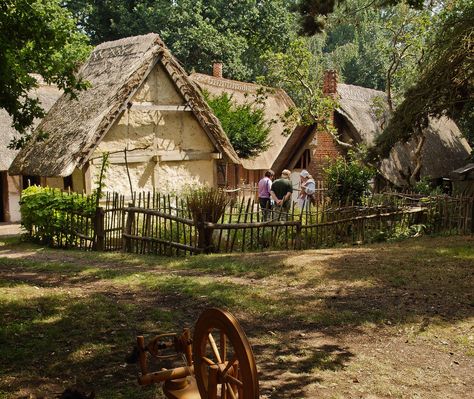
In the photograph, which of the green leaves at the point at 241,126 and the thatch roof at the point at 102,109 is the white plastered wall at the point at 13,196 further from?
the green leaves at the point at 241,126

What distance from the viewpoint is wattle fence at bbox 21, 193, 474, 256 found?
12.0 m

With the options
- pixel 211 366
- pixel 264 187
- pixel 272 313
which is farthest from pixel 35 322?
pixel 264 187

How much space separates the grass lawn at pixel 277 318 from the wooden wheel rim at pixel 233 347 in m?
0.88

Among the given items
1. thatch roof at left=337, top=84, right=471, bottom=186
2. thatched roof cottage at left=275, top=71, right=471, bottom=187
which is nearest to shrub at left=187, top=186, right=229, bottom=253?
thatch roof at left=337, top=84, right=471, bottom=186

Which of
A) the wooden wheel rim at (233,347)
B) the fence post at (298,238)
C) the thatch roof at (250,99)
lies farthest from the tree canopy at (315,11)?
the thatch roof at (250,99)

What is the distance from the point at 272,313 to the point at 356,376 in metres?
1.86

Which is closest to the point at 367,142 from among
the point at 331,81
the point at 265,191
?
the point at 331,81

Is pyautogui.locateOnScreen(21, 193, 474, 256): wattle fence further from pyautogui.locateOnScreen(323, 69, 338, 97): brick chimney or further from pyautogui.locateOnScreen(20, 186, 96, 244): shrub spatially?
pyautogui.locateOnScreen(323, 69, 338, 97): brick chimney

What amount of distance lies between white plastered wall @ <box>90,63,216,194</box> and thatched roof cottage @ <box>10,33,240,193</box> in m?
0.03

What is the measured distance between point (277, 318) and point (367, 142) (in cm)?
1560

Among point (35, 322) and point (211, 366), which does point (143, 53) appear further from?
point (211, 366)

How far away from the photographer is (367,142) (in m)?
21.5

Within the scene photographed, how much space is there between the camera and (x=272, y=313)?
6926mm

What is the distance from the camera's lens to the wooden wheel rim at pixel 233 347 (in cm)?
341
